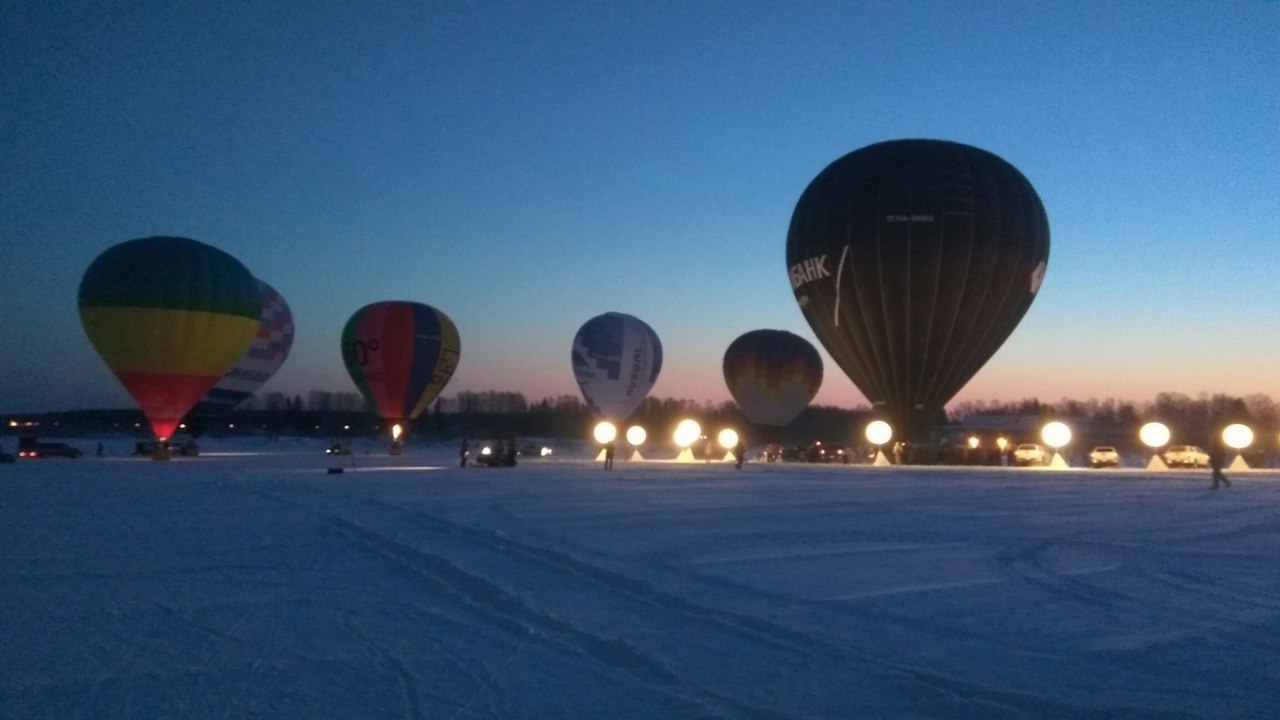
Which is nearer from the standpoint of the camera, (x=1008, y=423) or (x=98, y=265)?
(x=98, y=265)

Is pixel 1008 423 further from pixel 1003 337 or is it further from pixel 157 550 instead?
pixel 157 550

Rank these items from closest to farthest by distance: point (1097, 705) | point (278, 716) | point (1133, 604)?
1. point (278, 716)
2. point (1097, 705)
3. point (1133, 604)

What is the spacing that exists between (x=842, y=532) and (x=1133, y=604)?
14.8 ft

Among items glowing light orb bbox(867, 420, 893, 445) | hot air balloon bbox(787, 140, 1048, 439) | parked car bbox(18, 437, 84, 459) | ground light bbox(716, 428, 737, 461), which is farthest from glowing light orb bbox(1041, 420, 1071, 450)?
parked car bbox(18, 437, 84, 459)

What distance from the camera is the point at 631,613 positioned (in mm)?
6664

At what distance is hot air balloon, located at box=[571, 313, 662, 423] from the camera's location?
40688 mm

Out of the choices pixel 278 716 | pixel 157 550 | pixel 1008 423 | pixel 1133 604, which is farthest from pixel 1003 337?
pixel 1008 423

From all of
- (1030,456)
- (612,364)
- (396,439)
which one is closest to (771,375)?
(612,364)

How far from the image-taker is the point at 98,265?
91.9ft

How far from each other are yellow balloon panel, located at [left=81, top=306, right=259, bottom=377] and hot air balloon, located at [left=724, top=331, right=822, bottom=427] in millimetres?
24184

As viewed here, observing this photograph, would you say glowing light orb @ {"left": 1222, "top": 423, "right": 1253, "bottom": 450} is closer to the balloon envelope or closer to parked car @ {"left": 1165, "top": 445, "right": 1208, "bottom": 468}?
parked car @ {"left": 1165, "top": 445, "right": 1208, "bottom": 468}

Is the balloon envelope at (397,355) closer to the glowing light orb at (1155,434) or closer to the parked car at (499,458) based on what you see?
the parked car at (499,458)

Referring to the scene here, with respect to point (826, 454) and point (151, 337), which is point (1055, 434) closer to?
point (826, 454)

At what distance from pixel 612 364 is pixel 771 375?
8.18 metres
